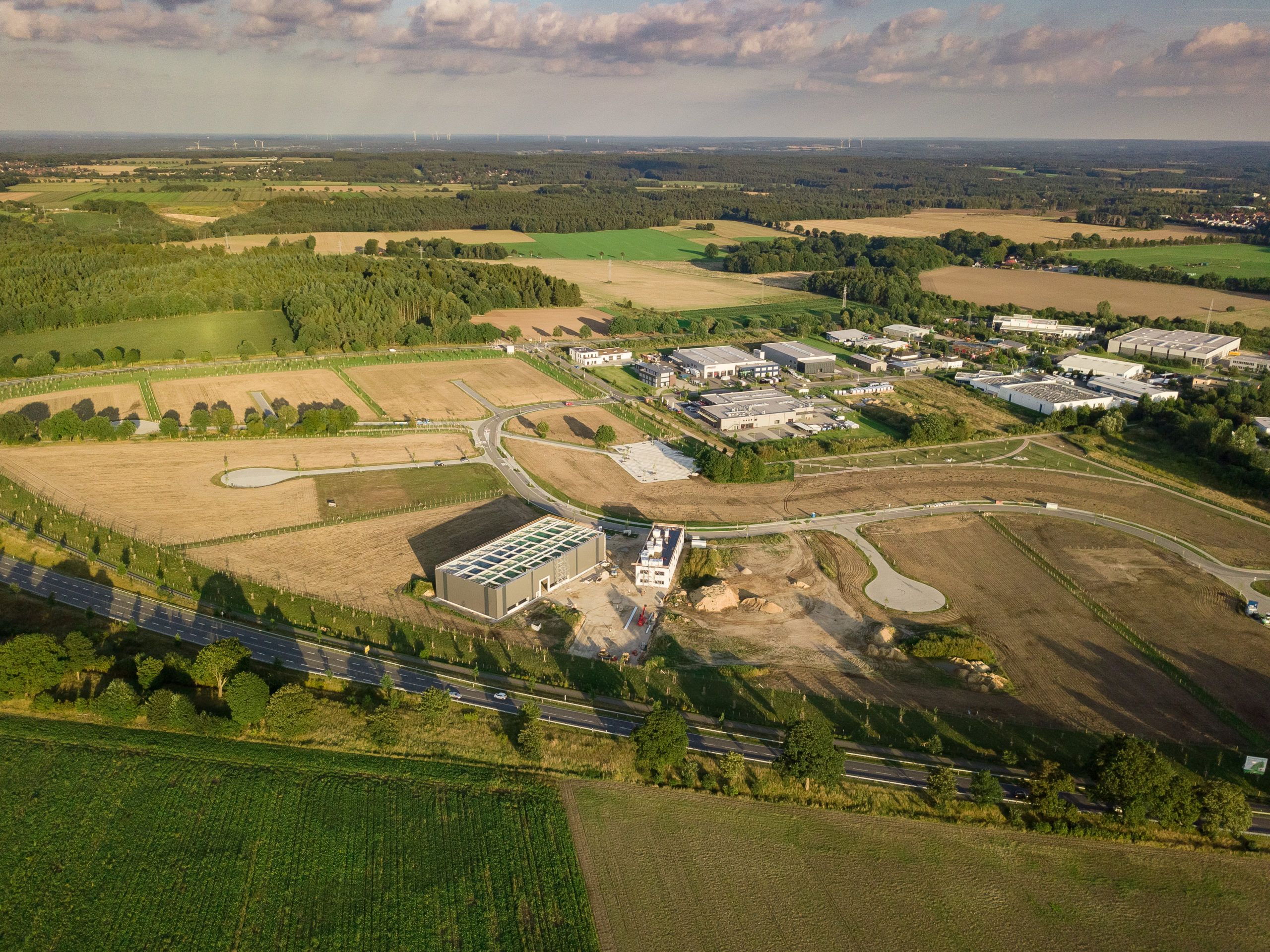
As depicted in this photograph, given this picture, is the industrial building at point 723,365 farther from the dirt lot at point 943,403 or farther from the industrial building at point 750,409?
the dirt lot at point 943,403

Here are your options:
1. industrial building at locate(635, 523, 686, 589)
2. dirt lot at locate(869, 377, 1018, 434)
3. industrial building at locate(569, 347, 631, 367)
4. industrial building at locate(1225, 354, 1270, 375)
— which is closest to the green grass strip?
industrial building at locate(635, 523, 686, 589)

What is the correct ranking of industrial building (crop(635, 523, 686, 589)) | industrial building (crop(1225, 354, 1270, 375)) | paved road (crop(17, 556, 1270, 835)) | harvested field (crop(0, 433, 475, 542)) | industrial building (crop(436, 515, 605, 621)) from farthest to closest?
industrial building (crop(1225, 354, 1270, 375)) < harvested field (crop(0, 433, 475, 542)) < industrial building (crop(635, 523, 686, 589)) < industrial building (crop(436, 515, 605, 621)) < paved road (crop(17, 556, 1270, 835))

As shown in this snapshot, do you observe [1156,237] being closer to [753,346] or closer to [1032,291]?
[1032,291]

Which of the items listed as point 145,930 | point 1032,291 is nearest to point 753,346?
point 1032,291

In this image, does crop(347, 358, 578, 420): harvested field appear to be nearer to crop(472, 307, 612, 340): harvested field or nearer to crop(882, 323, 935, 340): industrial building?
crop(472, 307, 612, 340): harvested field

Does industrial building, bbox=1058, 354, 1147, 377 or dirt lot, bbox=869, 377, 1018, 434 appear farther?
industrial building, bbox=1058, 354, 1147, 377

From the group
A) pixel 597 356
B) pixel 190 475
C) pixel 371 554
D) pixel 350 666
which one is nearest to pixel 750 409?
pixel 597 356

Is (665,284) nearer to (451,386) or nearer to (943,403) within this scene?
(451,386)
